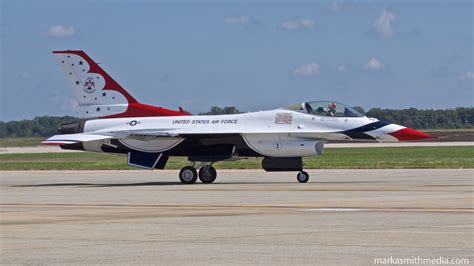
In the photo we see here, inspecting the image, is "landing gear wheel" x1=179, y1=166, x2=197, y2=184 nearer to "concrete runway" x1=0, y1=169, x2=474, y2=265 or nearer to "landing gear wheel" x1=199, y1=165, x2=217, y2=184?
"landing gear wheel" x1=199, y1=165, x2=217, y2=184

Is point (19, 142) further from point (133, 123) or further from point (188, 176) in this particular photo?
point (188, 176)

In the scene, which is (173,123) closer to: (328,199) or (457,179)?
(457,179)

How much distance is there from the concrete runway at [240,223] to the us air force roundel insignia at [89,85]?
4.77 metres

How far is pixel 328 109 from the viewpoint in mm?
31047

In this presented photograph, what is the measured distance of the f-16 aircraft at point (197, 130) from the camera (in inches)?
1216

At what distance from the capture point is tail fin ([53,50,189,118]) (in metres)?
33.9

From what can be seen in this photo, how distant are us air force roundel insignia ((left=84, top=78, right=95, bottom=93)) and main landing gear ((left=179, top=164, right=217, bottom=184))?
4.24 metres

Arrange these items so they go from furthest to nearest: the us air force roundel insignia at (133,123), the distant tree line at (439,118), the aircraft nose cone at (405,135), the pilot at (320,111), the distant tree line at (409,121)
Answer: the distant tree line at (439,118), the distant tree line at (409,121), the us air force roundel insignia at (133,123), the pilot at (320,111), the aircraft nose cone at (405,135)

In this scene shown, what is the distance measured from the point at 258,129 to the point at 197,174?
2.63m

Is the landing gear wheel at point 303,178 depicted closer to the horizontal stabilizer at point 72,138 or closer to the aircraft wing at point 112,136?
the aircraft wing at point 112,136
